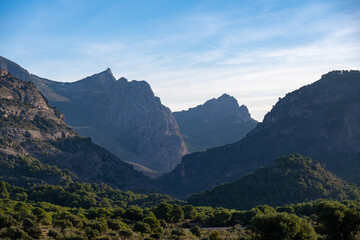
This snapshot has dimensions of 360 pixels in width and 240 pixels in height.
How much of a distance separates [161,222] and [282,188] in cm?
7295

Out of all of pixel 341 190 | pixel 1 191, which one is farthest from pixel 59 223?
pixel 341 190

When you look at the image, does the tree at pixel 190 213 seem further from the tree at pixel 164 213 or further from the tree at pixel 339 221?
the tree at pixel 339 221

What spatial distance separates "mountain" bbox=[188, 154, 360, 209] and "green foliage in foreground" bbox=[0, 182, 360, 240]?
42870 mm

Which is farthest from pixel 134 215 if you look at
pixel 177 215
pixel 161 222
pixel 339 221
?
pixel 339 221

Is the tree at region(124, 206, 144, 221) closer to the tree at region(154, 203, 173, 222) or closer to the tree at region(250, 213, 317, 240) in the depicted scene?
the tree at region(154, 203, 173, 222)

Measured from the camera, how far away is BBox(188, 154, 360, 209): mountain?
153m

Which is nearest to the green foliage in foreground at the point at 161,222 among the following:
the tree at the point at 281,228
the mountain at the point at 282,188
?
the tree at the point at 281,228

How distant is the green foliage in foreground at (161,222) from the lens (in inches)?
2170

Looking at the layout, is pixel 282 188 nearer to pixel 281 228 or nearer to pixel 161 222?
pixel 161 222

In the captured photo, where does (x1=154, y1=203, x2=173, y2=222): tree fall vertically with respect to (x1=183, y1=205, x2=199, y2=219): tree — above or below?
above

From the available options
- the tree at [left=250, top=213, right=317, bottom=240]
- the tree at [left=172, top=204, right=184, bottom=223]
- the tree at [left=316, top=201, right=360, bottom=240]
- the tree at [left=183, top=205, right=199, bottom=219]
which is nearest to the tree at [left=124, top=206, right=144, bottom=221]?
the tree at [left=172, top=204, right=184, bottom=223]

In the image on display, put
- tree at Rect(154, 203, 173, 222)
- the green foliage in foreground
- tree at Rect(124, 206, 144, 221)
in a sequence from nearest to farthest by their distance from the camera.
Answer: the green foliage in foreground < tree at Rect(124, 206, 144, 221) < tree at Rect(154, 203, 173, 222)

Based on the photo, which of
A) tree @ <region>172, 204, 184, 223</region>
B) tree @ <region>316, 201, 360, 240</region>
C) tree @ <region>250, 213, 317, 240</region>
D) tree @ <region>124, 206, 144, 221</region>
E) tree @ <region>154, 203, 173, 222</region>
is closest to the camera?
tree @ <region>316, 201, 360, 240</region>

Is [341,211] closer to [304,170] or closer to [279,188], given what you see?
[279,188]
